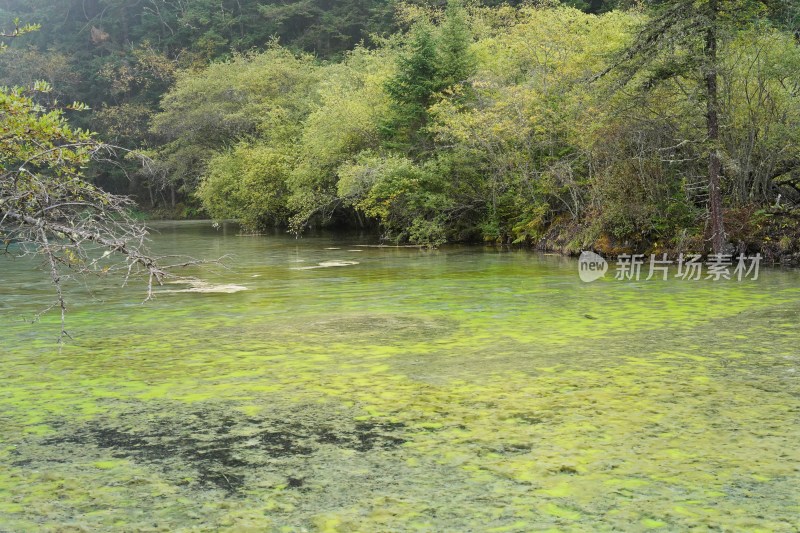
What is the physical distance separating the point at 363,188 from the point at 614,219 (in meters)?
8.24

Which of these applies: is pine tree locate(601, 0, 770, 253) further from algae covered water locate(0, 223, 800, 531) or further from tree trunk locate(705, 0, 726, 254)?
algae covered water locate(0, 223, 800, 531)

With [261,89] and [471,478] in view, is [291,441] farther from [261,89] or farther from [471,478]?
[261,89]

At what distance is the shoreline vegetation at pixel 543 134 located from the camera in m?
15.0

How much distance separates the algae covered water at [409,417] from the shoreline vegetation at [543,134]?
1.98 m

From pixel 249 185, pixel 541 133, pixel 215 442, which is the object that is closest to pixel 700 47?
pixel 541 133

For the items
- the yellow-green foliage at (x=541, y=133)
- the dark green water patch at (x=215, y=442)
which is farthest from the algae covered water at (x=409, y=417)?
the yellow-green foliage at (x=541, y=133)

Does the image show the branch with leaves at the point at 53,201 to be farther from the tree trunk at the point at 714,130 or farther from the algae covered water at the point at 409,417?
the tree trunk at the point at 714,130

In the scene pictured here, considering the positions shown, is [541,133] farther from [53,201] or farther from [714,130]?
[53,201]

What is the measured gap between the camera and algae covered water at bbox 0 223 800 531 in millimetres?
3799

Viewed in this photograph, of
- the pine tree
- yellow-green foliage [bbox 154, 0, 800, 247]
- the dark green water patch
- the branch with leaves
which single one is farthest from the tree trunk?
the branch with leaves

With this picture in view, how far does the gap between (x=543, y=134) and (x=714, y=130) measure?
625 centimetres

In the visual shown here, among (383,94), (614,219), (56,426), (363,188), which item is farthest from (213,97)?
(56,426)

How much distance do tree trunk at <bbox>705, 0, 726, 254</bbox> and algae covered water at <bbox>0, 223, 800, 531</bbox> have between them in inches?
163

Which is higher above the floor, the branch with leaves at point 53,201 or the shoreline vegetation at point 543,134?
the shoreline vegetation at point 543,134
